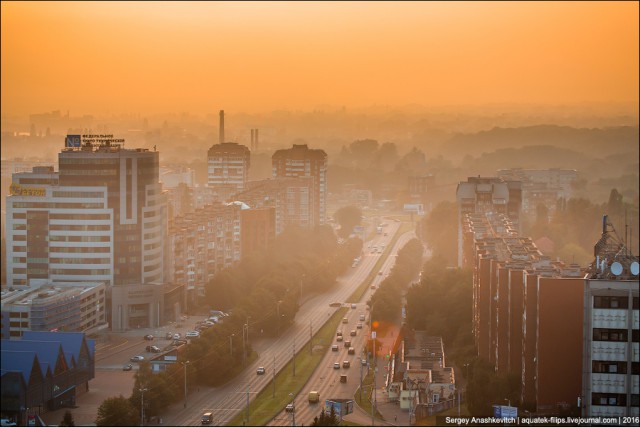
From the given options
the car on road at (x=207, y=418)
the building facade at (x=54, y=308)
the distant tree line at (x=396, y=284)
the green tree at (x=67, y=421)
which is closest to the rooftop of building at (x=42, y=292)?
the building facade at (x=54, y=308)

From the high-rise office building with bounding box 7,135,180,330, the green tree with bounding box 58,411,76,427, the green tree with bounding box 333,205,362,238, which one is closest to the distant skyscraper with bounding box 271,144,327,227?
the green tree with bounding box 333,205,362,238

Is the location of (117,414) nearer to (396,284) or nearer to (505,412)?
(505,412)

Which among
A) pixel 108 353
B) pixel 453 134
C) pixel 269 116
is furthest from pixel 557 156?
pixel 108 353

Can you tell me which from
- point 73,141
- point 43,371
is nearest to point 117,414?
point 43,371

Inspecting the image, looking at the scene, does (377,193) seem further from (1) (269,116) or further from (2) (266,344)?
(2) (266,344)

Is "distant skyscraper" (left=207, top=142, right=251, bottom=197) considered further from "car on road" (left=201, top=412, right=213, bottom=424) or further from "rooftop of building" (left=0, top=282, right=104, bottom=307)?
"car on road" (left=201, top=412, right=213, bottom=424)
